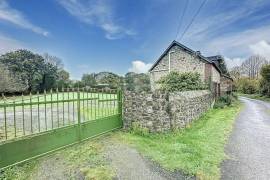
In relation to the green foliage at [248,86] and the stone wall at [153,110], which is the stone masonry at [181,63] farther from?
the green foliage at [248,86]

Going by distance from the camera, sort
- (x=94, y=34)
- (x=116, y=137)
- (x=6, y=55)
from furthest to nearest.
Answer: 1. (x=6, y=55)
2. (x=94, y=34)
3. (x=116, y=137)

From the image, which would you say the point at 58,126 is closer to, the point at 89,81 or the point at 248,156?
the point at 248,156

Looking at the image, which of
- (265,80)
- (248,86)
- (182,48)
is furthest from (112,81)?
(248,86)

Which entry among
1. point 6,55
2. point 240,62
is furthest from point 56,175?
point 240,62

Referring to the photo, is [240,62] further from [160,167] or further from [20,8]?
[160,167]

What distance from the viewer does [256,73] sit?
239 feet

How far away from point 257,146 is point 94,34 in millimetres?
21628

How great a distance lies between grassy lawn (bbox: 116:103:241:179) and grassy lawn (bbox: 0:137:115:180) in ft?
4.91

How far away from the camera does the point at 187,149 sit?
21.2 ft

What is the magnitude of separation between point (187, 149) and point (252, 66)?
3195 inches

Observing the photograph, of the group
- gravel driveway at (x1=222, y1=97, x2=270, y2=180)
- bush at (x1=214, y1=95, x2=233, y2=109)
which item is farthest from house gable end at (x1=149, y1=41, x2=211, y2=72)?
gravel driveway at (x1=222, y1=97, x2=270, y2=180)

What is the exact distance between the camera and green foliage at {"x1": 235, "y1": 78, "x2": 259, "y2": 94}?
51.6 metres

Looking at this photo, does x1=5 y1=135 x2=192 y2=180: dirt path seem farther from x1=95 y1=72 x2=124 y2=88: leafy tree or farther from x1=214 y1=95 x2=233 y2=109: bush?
x1=214 y1=95 x2=233 y2=109: bush

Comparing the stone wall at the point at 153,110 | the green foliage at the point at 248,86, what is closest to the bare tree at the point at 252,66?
the green foliage at the point at 248,86
